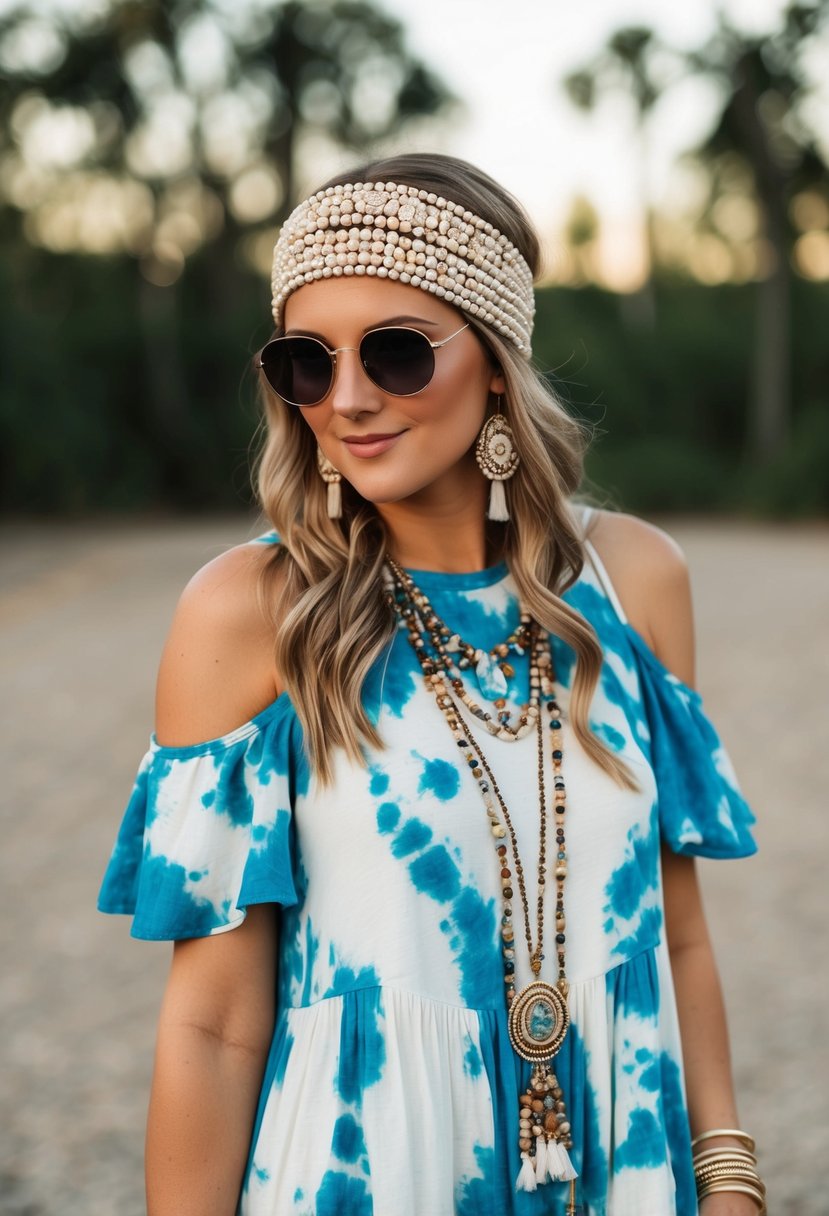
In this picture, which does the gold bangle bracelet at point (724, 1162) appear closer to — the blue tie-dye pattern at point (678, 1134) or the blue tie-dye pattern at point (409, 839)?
the blue tie-dye pattern at point (678, 1134)

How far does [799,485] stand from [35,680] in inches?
654

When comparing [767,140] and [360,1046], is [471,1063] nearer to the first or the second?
[360,1046]

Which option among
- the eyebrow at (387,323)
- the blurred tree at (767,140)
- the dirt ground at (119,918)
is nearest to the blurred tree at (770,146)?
the blurred tree at (767,140)

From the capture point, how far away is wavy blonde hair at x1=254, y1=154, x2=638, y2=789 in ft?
5.67

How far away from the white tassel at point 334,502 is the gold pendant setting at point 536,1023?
2.45 ft

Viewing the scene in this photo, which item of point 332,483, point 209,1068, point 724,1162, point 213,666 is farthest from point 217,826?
point 724,1162

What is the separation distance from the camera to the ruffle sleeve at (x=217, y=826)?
1687 millimetres

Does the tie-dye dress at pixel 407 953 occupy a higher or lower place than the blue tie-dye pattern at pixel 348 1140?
higher

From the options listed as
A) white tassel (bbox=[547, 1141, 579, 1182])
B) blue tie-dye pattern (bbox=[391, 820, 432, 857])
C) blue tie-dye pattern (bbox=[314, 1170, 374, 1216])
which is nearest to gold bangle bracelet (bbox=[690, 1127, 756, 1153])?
white tassel (bbox=[547, 1141, 579, 1182])

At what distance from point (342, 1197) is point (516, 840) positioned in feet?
1.72

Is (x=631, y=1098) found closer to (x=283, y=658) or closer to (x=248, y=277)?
(x=283, y=658)

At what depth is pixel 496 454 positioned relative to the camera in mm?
1994

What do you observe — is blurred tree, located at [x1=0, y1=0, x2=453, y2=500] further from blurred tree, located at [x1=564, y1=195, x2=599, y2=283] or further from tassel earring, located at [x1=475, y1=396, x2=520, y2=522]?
tassel earring, located at [x1=475, y1=396, x2=520, y2=522]

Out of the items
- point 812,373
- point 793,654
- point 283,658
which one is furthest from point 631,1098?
point 812,373
